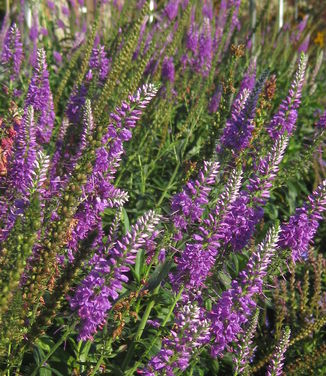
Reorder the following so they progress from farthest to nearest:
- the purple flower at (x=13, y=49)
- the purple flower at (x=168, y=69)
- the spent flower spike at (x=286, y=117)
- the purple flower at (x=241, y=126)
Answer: the purple flower at (x=168, y=69) < the purple flower at (x=13, y=49) < the spent flower spike at (x=286, y=117) < the purple flower at (x=241, y=126)

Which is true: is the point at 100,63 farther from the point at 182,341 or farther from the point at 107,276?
the point at 182,341

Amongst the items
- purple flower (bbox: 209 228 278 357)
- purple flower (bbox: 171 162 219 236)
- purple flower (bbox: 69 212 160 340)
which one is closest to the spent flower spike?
purple flower (bbox: 171 162 219 236)

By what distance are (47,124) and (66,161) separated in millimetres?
278

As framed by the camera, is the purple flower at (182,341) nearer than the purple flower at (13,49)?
Yes

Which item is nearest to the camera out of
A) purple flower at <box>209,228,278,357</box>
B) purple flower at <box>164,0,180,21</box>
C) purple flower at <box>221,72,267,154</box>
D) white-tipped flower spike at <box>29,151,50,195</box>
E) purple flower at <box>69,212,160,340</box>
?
purple flower at <box>69,212,160,340</box>

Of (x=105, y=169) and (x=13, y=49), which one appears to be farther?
(x=13, y=49)

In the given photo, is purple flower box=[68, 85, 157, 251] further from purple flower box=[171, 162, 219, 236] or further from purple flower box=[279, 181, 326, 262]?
purple flower box=[279, 181, 326, 262]

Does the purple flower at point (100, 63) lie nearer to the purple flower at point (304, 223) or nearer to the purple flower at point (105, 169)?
the purple flower at point (105, 169)

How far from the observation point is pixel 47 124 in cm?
336

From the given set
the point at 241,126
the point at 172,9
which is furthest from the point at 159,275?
the point at 172,9

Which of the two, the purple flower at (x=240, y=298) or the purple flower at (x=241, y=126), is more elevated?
the purple flower at (x=241, y=126)

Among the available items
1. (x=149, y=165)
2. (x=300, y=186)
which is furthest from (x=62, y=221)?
(x=300, y=186)

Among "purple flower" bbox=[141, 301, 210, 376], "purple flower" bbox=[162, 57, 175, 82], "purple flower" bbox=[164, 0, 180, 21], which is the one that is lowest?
"purple flower" bbox=[141, 301, 210, 376]

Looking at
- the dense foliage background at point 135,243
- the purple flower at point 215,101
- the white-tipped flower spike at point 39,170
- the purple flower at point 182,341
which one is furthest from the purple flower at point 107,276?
the purple flower at point 215,101
